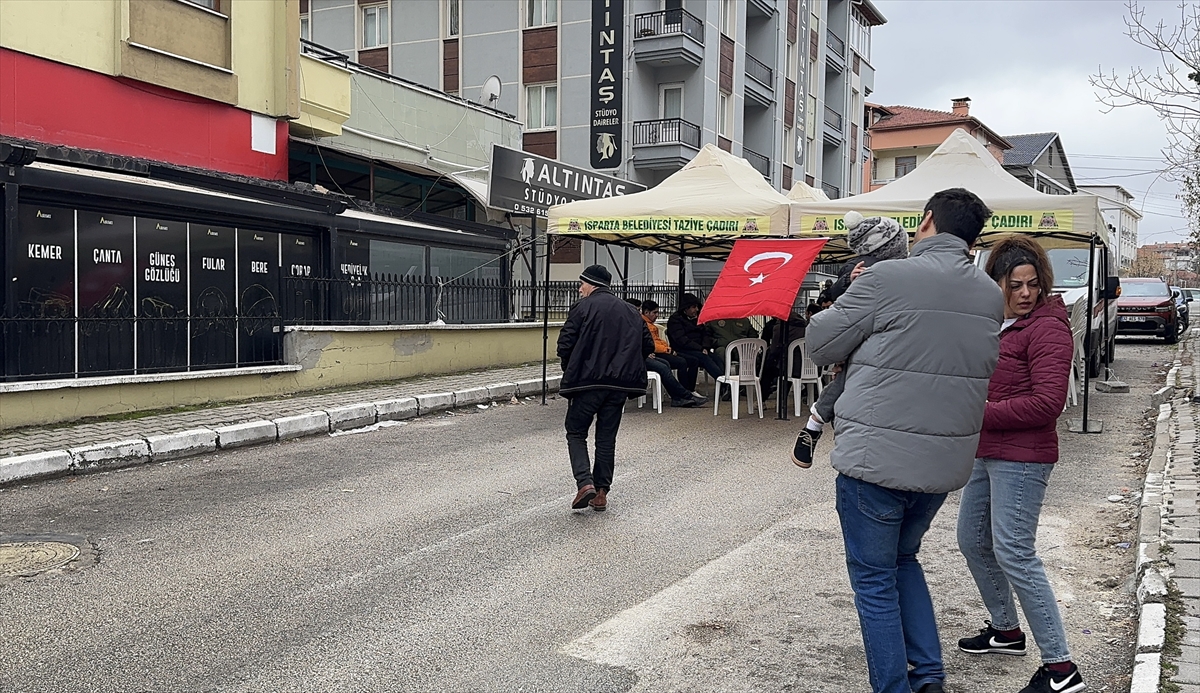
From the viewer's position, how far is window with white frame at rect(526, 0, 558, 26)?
1125 inches

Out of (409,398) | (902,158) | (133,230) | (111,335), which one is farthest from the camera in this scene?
(902,158)

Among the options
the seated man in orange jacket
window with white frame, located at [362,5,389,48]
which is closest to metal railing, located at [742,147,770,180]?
window with white frame, located at [362,5,389,48]

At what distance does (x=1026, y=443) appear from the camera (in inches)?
155

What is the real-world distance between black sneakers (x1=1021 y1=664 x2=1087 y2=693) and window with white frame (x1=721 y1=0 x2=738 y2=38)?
1161 inches

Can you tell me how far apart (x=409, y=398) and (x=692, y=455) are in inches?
172

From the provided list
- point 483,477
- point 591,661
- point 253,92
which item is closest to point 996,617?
point 591,661

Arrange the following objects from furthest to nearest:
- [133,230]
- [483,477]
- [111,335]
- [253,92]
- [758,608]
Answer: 1. [253,92]
2. [133,230]
3. [111,335]
4. [483,477]
5. [758,608]

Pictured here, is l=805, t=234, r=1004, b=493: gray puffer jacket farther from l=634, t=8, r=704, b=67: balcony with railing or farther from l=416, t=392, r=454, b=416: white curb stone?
l=634, t=8, r=704, b=67: balcony with railing

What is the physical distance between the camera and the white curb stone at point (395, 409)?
471 inches

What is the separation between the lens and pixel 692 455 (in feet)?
32.1

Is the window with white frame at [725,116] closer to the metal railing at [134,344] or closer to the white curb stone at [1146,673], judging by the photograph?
the metal railing at [134,344]

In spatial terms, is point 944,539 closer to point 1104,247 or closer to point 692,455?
point 692,455

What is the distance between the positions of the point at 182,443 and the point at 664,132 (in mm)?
21205

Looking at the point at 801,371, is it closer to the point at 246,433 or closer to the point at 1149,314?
the point at 246,433
